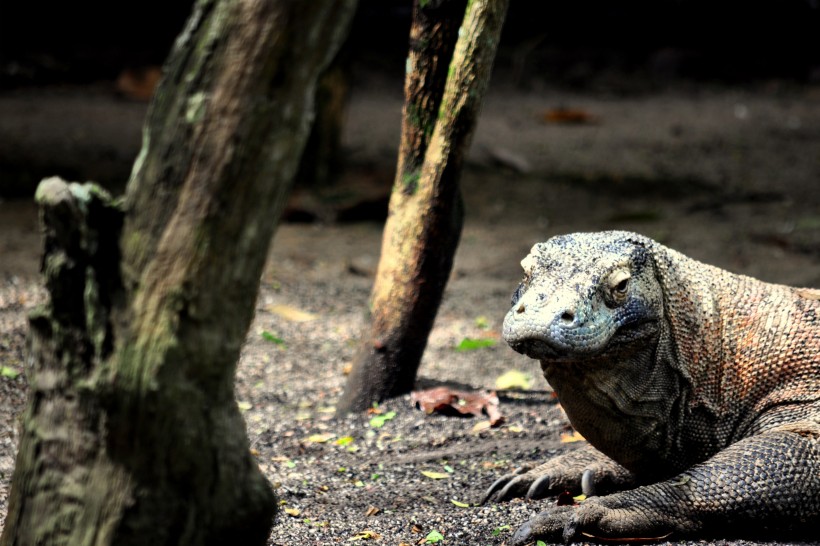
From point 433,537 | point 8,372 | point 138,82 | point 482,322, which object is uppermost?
point 138,82

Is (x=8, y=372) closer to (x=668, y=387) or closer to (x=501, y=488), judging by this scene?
(x=501, y=488)

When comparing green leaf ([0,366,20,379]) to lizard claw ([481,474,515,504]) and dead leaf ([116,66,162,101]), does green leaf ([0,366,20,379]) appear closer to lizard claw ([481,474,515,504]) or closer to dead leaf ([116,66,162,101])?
lizard claw ([481,474,515,504])

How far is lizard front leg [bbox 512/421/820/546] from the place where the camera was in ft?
9.82

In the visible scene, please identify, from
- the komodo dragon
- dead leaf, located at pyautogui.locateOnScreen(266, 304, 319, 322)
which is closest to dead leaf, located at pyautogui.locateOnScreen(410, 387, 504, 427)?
the komodo dragon

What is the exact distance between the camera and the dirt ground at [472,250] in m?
3.58

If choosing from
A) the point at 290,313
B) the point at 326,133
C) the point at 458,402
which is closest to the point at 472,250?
the point at 290,313

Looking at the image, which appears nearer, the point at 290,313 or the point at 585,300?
the point at 585,300

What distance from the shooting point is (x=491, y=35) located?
3.80m

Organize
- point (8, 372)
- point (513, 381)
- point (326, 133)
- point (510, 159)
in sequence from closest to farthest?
1. point (8, 372)
2. point (513, 381)
3. point (326, 133)
4. point (510, 159)

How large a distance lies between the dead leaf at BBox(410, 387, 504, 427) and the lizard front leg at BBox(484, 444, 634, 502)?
607mm

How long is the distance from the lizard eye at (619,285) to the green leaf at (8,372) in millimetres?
2698

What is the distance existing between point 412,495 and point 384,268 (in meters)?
1.08

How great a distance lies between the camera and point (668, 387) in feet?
10.7

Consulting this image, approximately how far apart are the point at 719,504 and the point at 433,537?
0.85 metres
